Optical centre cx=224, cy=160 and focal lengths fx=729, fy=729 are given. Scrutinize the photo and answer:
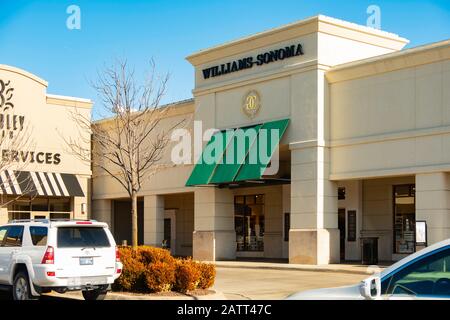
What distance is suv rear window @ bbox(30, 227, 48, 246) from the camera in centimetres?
1502

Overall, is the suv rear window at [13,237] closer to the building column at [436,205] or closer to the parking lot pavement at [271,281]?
the parking lot pavement at [271,281]

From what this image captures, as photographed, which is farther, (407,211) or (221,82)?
(221,82)

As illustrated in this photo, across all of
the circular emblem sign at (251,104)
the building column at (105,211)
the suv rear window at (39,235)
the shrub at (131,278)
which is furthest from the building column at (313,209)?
Answer: the building column at (105,211)

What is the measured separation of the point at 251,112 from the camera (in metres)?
32.2

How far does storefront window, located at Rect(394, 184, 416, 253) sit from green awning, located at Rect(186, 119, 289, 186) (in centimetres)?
571

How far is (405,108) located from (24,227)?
15892 mm

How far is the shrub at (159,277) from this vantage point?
1634cm

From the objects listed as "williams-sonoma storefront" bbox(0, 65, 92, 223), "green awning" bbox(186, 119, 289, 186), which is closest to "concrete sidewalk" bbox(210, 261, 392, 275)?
"green awning" bbox(186, 119, 289, 186)

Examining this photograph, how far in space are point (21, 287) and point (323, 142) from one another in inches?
652

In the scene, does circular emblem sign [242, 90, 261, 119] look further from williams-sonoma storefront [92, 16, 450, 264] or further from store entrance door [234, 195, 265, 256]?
store entrance door [234, 195, 265, 256]
